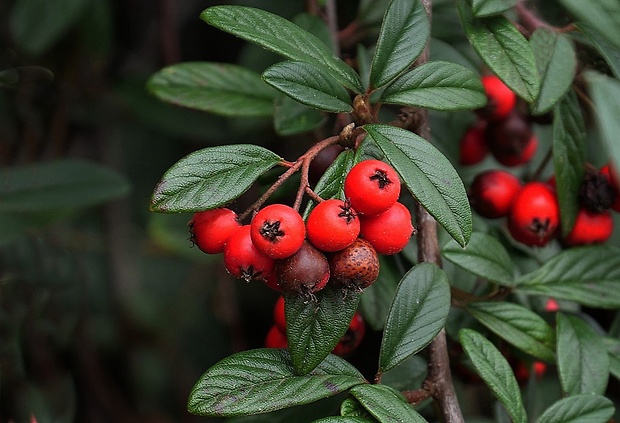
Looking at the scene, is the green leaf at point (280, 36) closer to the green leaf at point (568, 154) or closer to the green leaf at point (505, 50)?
the green leaf at point (505, 50)

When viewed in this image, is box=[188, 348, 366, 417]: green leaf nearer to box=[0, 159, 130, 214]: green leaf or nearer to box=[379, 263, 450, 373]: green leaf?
box=[379, 263, 450, 373]: green leaf

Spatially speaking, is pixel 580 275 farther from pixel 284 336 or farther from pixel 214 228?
pixel 214 228

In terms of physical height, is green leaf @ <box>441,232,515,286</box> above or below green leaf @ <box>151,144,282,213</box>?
below

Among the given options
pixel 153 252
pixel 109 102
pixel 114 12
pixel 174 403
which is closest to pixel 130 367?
pixel 174 403

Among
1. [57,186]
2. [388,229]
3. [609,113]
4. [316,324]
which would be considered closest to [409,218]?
[388,229]

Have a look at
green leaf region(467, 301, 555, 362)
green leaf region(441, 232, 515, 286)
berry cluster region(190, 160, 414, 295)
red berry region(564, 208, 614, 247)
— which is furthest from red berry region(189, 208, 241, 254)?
red berry region(564, 208, 614, 247)

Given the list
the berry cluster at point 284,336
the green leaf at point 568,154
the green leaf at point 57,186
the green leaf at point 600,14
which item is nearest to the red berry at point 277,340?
the berry cluster at point 284,336
